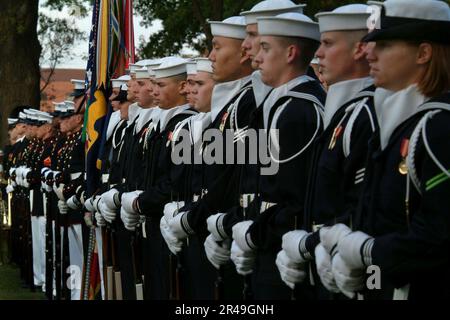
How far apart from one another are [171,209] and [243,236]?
202cm

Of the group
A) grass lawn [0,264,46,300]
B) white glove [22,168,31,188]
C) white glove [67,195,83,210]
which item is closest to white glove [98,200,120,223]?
white glove [67,195,83,210]

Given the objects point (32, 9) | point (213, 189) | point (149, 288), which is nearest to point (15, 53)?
point (32, 9)

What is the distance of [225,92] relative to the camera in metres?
7.09

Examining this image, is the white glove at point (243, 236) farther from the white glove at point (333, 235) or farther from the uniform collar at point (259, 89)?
the white glove at point (333, 235)

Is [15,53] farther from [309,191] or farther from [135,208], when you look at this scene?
[309,191]

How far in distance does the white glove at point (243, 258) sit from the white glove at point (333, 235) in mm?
1126

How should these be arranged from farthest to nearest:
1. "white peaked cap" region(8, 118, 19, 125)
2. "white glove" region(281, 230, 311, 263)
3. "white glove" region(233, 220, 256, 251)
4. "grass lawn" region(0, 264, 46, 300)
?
"white peaked cap" region(8, 118, 19, 125) < "grass lawn" region(0, 264, 46, 300) < "white glove" region(233, 220, 256, 251) < "white glove" region(281, 230, 311, 263)

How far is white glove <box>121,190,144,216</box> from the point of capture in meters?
8.84

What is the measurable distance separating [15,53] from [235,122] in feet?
63.5

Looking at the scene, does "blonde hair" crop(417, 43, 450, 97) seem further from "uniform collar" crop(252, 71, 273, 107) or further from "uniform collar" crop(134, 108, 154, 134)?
"uniform collar" crop(134, 108, 154, 134)

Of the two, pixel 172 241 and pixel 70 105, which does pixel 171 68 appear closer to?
pixel 172 241

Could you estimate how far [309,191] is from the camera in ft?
17.6

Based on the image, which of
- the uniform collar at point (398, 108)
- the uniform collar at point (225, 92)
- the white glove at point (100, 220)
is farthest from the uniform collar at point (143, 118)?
the uniform collar at point (398, 108)

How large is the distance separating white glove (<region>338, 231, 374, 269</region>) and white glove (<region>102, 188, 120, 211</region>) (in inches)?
203
